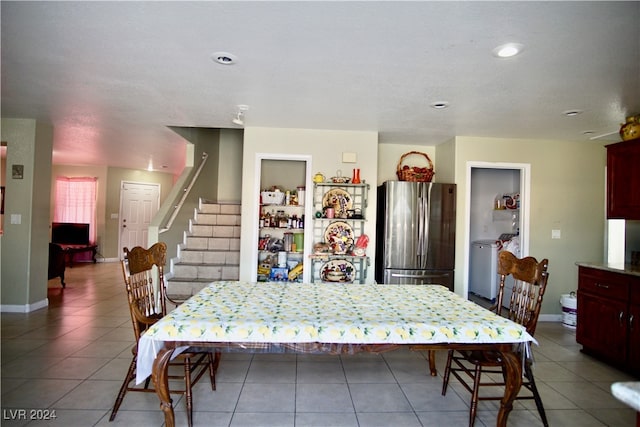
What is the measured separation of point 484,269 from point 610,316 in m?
2.26

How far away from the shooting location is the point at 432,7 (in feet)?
5.63

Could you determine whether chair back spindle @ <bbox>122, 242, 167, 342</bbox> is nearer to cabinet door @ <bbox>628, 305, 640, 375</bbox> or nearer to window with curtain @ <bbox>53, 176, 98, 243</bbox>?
cabinet door @ <bbox>628, 305, 640, 375</bbox>

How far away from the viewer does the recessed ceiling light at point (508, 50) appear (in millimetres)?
2053

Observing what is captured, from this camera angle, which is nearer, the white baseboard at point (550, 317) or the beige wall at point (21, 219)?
the beige wall at point (21, 219)

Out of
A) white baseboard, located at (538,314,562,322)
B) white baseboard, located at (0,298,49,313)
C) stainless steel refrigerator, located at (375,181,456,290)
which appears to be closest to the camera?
white baseboard, located at (0,298,49,313)

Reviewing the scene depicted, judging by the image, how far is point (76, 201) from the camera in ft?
27.1

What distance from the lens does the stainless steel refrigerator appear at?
425 cm

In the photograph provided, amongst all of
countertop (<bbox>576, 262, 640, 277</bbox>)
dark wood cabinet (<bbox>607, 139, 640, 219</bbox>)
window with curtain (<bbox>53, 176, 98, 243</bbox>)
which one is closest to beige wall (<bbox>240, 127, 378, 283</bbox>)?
countertop (<bbox>576, 262, 640, 277</bbox>)

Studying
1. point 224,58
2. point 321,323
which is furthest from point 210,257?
point 321,323

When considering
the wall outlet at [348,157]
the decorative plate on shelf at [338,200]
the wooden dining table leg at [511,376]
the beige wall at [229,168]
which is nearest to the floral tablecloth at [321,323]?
the wooden dining table leg at [511,376]

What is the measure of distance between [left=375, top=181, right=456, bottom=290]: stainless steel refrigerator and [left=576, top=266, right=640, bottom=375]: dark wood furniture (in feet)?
4.45

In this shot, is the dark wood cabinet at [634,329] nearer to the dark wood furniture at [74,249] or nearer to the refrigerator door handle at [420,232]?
the refrigerator door handle at [420,232]

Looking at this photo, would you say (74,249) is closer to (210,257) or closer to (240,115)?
(210,257)

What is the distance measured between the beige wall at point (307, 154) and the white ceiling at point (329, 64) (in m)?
0.25
